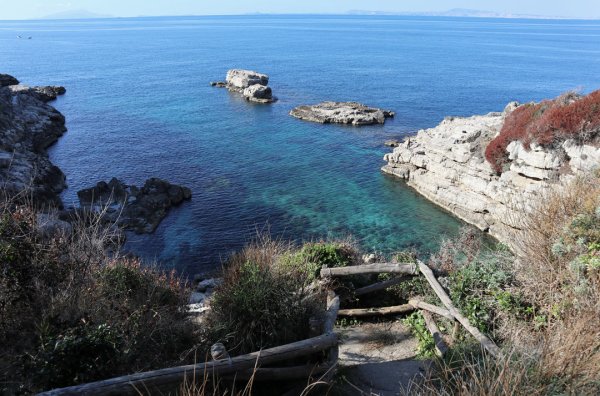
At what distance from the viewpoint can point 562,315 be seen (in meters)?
9.60

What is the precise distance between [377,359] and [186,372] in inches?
239

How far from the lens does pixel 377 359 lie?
491 inches

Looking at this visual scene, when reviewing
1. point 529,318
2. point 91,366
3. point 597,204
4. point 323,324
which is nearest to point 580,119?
point 597,204

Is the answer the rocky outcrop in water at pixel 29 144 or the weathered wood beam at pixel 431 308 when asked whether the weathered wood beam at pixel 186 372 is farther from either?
the rocky outcrop in water at pixel 29 144

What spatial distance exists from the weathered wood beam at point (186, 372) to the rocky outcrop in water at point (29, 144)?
21.5 metres

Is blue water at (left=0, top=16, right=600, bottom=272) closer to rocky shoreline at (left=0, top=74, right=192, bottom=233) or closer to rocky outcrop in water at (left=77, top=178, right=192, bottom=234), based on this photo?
rocky outcrop in water at (left=77, top=178, right=192, bottom=234)

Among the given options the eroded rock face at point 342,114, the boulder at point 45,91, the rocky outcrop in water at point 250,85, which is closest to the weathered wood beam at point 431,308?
the eroded rock face at point 342,114

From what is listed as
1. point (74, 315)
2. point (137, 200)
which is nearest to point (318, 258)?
point (74, 315)

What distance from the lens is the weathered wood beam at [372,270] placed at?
1459 cm

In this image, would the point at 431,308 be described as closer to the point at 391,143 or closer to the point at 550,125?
the point at 550,125

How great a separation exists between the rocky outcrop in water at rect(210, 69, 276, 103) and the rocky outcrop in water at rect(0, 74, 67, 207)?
95.8 feet

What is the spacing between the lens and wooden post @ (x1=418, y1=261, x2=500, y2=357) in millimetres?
9703

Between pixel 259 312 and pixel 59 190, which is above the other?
pixel 259 312

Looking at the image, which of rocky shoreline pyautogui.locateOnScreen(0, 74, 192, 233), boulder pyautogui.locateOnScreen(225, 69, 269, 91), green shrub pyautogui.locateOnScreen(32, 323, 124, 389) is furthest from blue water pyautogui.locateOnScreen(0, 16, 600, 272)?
green shrub pyautogui.locateOnScreen(32, 323, 124, 389)
